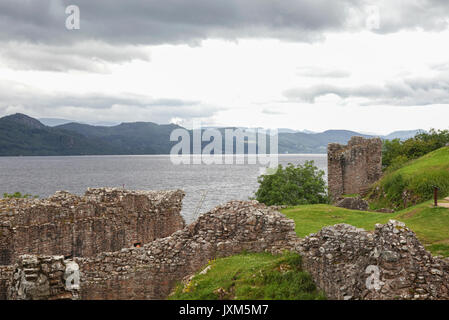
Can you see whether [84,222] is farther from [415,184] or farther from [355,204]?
[415,184]

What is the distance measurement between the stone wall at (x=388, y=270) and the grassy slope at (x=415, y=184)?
1793cm

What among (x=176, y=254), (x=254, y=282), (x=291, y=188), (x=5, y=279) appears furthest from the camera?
(x=291, y=188)

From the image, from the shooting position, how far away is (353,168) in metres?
42.7

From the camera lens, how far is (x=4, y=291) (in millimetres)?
15359

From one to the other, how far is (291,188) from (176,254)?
32.6 meters

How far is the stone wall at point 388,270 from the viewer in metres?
9.26

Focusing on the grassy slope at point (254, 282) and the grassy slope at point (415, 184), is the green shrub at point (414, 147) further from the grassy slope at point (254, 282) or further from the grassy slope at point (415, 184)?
the grassy slope at point (254, 282)

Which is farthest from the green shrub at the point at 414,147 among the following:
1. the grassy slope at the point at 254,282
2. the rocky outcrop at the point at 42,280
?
the rocky outcrop at the point at 42,280

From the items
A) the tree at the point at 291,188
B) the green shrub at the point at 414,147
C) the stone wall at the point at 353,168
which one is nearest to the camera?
the stone wall at the point at 353,168

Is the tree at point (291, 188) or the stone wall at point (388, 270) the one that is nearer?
the stone wall at point (388, 270)

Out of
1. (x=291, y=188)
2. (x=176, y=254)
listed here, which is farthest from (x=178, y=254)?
(x=291, y=188)

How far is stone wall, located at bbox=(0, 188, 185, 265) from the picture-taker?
2106cm
